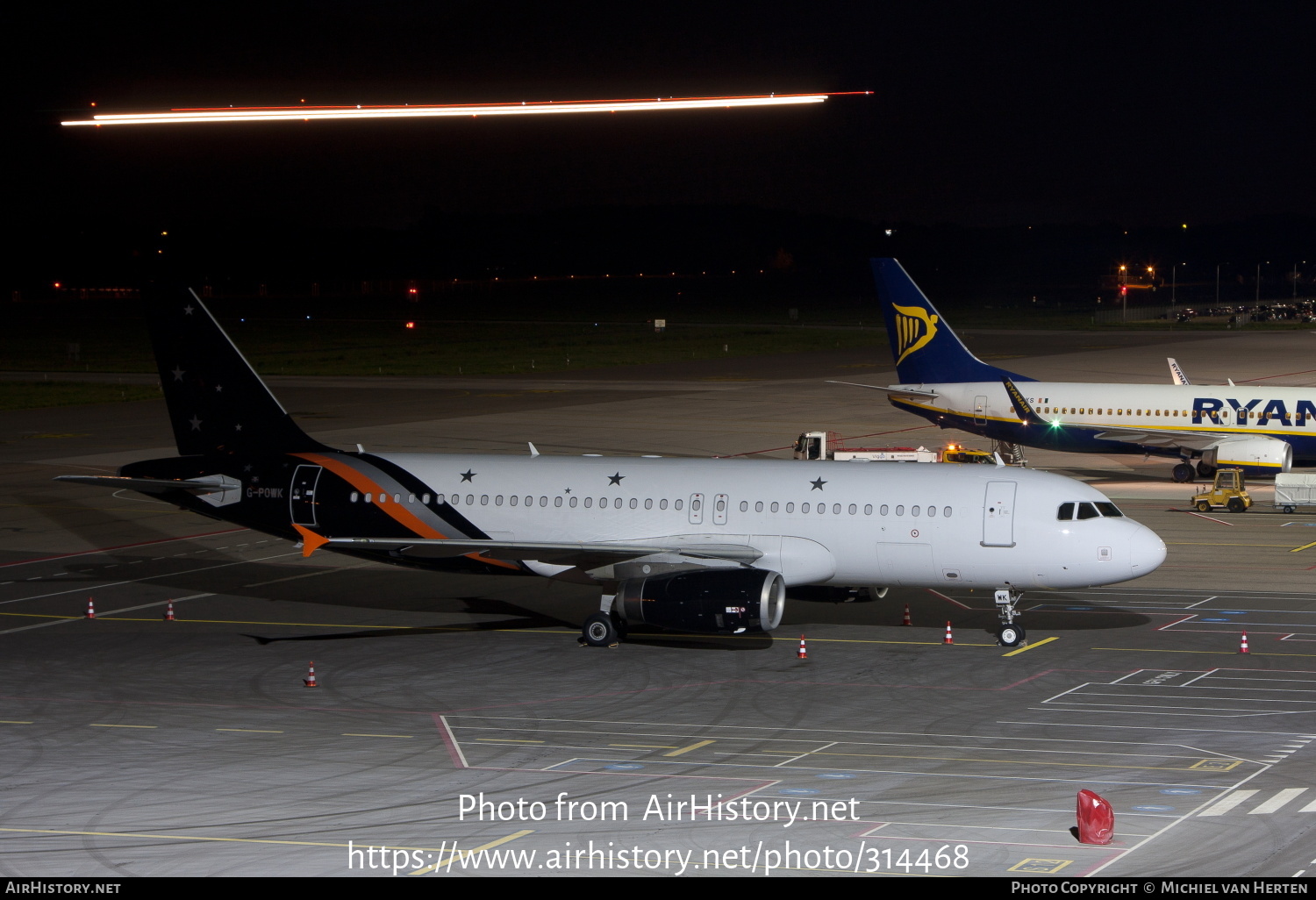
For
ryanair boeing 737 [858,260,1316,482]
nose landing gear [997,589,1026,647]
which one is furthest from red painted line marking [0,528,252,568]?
ryanair boeing 737 [858,260,1316,482]

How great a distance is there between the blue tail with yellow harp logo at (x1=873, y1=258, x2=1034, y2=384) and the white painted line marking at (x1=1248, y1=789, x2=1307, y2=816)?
144 ft

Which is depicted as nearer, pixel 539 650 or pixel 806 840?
pixel 806 840

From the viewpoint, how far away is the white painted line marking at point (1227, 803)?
21.5 m

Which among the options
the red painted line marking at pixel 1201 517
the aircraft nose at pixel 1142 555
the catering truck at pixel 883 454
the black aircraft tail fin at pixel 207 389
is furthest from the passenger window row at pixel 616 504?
the red painted line marking at pixel 1201 517

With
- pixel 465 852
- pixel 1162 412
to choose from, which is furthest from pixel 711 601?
pixel 1162 412

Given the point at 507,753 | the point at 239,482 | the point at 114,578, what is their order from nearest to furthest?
1. the point at 507,753
2. the point at 239,482
3. the point at 114,578

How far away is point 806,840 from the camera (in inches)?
802

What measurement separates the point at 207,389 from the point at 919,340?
124ft

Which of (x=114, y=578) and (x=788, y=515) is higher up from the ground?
(x=788, y=515)

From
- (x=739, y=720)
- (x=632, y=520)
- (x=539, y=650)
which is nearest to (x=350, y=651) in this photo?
(x=539, y=650)

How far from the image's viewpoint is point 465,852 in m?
20.0

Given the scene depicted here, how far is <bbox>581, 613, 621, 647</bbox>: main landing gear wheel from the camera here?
3334cm

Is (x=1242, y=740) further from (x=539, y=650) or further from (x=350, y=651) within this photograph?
(x=350, y=651)

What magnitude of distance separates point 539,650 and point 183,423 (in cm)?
1251
